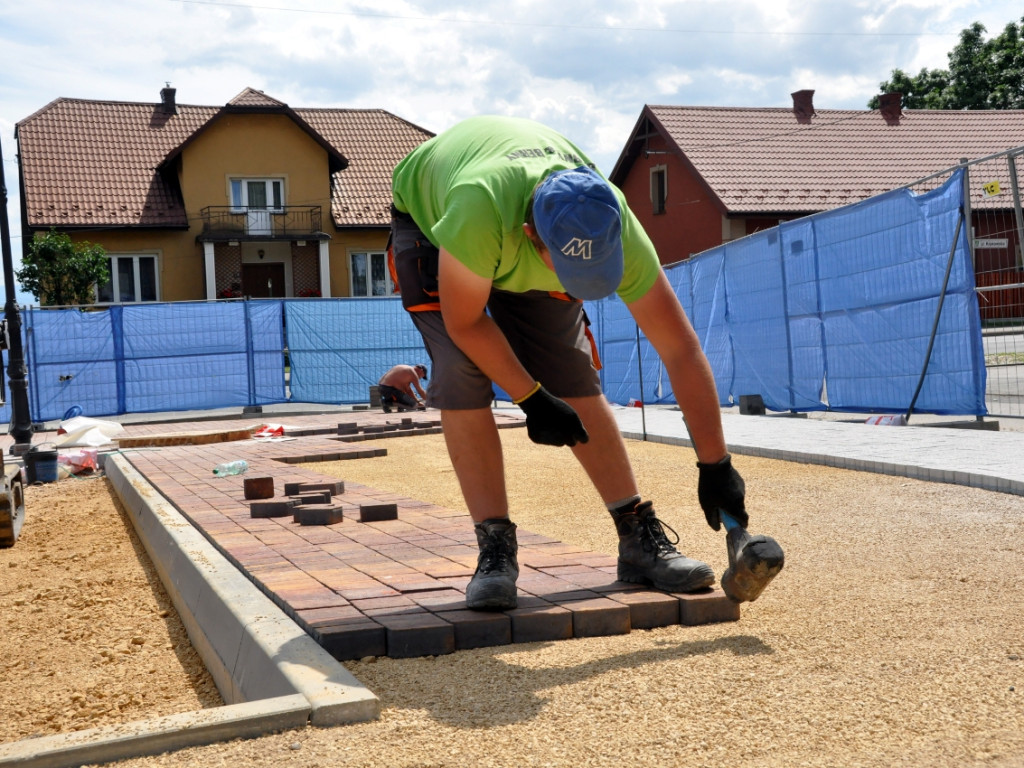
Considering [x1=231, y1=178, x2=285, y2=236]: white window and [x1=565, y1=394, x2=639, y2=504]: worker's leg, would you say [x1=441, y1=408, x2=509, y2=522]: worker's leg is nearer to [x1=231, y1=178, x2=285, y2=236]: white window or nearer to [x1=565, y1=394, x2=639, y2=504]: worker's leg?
[x1=565, y1=394, x2=639, y2=504]: worker's leg

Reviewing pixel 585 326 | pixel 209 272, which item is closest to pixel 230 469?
pixel 585 326

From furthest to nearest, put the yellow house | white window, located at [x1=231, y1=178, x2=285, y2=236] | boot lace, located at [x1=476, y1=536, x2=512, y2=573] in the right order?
white window, located at [x1=231, y1=178, x2=285, y2=236]
the yellow house
boot lace, located at [x1=476, y1=536, x2=512, y2=573]

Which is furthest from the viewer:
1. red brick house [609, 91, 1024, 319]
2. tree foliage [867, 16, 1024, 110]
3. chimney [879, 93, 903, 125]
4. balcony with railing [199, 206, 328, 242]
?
tree foliage [867, 16, 1024, 110]

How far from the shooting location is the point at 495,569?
10.9ft

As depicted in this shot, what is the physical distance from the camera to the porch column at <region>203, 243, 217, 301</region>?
102 feet

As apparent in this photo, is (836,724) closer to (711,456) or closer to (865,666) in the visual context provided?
(865,666)


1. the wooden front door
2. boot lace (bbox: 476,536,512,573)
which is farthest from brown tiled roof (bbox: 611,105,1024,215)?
boot lace (bbox: 476,536,512,573)

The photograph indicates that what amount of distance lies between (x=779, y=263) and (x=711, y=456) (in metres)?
10.2

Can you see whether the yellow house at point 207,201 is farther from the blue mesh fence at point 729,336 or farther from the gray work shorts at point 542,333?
the gray work shorts at point 542,333

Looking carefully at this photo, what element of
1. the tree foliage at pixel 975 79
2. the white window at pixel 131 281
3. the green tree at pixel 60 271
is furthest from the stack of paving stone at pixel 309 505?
the tree foliage at pixel 975 79

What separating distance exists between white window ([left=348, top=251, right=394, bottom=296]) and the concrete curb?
2932 cm

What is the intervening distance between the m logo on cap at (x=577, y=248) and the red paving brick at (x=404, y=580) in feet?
3.49

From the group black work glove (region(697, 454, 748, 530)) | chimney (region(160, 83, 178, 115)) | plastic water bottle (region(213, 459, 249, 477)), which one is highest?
chimney (region(160, 83, 178, 115))

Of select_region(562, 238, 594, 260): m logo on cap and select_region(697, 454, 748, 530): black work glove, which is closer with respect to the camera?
select_region(562, 238, 594, 260): m logo on cap
